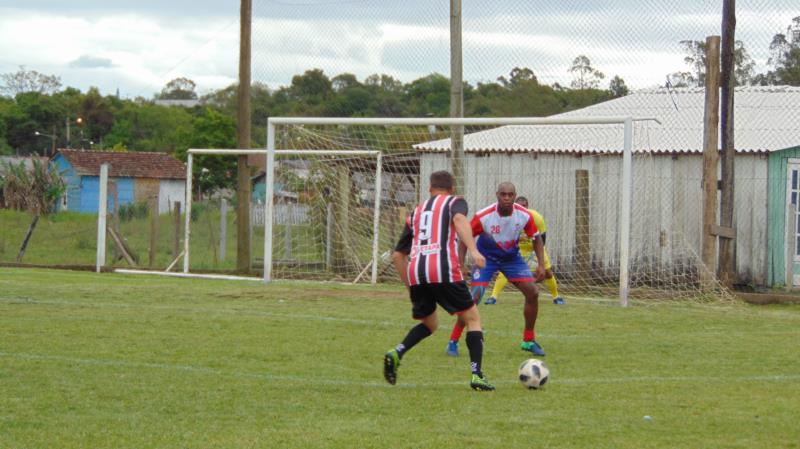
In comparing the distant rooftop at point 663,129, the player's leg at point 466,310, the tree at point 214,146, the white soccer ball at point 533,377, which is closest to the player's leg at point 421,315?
the player's leg at point 466,310

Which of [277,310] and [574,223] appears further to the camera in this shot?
[574,223]

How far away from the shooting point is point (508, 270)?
41.4ft

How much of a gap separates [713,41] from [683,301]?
472cm

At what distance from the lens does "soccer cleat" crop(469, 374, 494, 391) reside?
9430 millimetres

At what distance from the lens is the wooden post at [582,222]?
22.7 m

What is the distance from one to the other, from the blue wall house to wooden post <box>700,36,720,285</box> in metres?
40.4

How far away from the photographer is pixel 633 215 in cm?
2325

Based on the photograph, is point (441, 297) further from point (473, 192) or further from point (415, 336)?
point (473, 192)

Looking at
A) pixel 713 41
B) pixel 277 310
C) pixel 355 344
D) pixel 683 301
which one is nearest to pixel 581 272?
pixel 683 301

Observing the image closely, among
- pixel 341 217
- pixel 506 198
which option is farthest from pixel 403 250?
pixel 341 217

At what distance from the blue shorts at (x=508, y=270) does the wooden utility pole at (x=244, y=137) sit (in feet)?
44.5

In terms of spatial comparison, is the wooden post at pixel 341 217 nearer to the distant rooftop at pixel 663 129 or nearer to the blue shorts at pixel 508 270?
the distant rooftop at pixel 663 129

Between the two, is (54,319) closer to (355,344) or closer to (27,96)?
(355,344)

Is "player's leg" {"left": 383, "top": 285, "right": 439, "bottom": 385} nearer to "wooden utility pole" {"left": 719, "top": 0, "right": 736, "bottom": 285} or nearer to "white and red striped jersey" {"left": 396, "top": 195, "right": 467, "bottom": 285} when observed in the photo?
"white and red striped jersey" {"left": 396, "top": 195, "right": 467, "bottom": 285}
